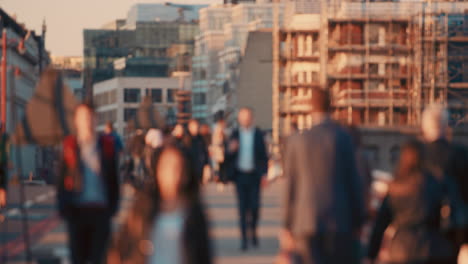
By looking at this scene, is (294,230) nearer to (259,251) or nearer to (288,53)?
(259,251)

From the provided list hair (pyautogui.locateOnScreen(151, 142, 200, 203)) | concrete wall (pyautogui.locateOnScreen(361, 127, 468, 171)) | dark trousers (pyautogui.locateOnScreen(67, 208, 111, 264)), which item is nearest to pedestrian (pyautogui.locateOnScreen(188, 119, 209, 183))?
dark trousers (pyautogui.locateOnScreen(67, 208, 111, 264))

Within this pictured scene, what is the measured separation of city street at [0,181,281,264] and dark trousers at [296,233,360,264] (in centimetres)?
77

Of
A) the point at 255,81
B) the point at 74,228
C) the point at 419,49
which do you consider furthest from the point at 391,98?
the point at 74,228

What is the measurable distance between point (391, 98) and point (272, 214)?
236ft

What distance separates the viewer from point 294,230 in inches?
335

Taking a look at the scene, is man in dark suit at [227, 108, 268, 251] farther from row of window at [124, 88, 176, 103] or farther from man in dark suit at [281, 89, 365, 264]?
row of window at [124, 88, 176, 103]

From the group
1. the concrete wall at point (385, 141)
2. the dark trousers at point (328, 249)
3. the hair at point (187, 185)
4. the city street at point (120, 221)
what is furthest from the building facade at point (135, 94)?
the hair at point (187, 185)

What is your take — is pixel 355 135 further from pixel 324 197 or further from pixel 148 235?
pixel 148 235

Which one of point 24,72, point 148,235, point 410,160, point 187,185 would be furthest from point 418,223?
point 24,72

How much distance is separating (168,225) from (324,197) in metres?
2.39

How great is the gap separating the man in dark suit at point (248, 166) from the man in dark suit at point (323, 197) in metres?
7.34

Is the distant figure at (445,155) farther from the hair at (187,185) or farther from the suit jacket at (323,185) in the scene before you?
the hair at (187,185)

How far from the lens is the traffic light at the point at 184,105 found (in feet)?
595

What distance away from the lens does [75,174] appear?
32.2 feet
